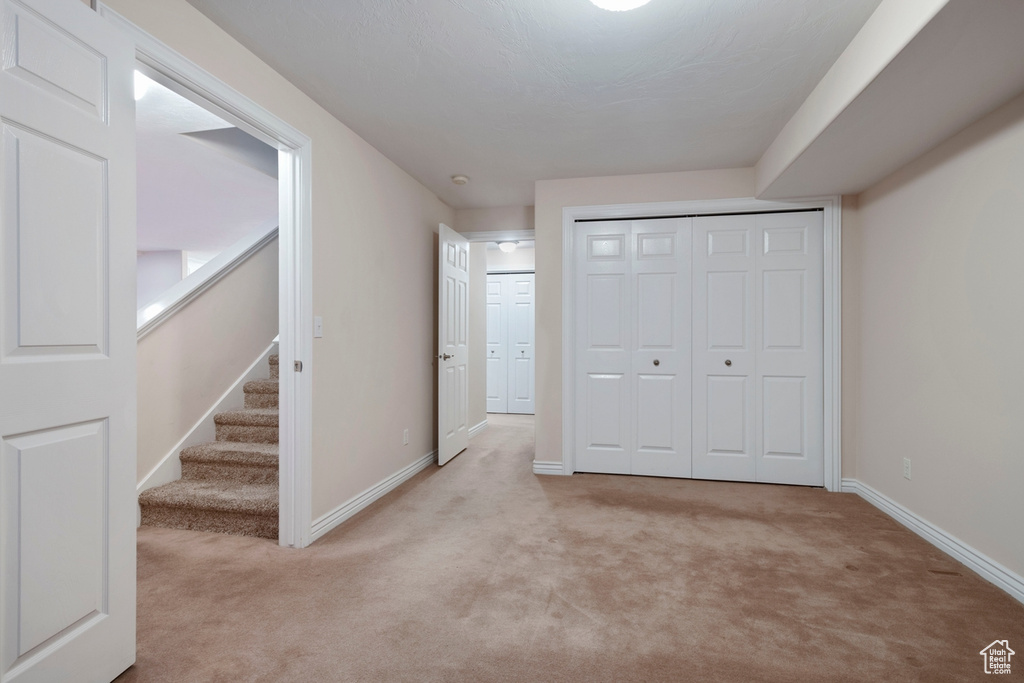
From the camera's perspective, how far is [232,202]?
196 inches

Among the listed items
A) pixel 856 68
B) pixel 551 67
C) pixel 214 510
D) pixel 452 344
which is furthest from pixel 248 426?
pixel 856 68

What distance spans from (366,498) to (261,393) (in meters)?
1.16

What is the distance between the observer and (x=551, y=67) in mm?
2332

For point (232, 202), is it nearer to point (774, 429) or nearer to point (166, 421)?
point (166, 421)

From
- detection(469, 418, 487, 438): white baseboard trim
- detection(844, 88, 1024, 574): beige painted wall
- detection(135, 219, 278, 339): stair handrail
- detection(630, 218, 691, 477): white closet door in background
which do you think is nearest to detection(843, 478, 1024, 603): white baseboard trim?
detection(844, 88, 1024, 574): beige painted wall

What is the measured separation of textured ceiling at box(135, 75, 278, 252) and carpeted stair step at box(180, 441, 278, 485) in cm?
187

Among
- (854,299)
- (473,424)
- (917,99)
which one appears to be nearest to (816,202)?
(854,299)

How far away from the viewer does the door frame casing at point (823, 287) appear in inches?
141

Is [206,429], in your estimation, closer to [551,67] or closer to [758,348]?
[551,67]

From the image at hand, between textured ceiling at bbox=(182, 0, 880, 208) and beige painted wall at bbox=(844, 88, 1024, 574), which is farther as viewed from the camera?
beige painted wall at bbox=(844, 88, 1024, 574)

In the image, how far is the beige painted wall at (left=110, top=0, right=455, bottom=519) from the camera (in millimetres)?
2139

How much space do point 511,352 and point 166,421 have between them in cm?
470

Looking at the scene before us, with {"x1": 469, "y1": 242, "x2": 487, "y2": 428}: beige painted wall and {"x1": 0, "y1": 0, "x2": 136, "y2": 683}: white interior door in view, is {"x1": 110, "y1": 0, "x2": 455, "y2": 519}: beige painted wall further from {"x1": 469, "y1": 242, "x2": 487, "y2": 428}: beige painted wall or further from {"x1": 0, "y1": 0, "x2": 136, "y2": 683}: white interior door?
{"x1": 469, "y1": 242, "x2": 487, "y2": 428}: beige painted wall

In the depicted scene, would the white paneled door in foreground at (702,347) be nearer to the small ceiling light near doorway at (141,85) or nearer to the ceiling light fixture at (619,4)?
the ceiling light fixture at (619,4)
